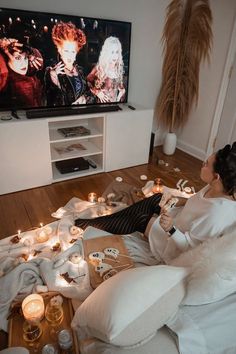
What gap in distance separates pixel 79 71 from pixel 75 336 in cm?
213

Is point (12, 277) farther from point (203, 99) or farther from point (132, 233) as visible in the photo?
point (203, 99)

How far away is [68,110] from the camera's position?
2.34 metres

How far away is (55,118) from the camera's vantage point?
223 centimetres

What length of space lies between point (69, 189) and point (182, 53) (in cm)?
196

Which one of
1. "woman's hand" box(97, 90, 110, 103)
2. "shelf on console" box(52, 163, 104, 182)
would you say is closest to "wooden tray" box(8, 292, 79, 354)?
"shelf on console" box(52, 163, 104, 182)

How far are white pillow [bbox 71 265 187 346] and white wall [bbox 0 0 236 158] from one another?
2.28 meters

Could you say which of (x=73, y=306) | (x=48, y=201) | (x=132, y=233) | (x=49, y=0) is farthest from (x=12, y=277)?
(x=49, y=0)

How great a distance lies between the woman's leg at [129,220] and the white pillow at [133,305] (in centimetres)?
71

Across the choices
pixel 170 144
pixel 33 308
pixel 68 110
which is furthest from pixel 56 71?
pixel 33 308

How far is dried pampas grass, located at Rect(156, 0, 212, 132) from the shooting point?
8.67 ft

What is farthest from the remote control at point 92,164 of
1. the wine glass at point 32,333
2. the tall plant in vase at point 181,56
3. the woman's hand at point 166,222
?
the wine glass at point 32,333

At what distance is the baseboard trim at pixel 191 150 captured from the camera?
3.20m

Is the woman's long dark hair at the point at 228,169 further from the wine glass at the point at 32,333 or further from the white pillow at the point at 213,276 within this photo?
the wine glass at the point at 32,333

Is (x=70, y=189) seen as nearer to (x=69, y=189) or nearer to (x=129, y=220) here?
(x=69, y=189)
